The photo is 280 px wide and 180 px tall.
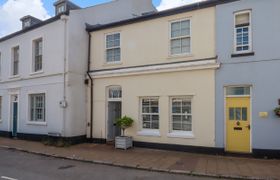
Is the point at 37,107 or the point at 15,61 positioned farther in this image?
the point at 15,61

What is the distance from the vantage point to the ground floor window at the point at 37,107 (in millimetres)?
15760

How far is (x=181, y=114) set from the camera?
482 inches

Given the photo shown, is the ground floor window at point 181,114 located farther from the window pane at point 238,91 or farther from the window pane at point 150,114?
the window pane at point 238,91

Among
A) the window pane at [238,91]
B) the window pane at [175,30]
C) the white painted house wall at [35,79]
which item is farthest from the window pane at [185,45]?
the white painted house wall at [35,79]

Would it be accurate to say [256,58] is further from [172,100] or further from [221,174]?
[221,174]

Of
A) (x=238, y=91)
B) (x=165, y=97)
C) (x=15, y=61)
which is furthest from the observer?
(x=15, y=61)

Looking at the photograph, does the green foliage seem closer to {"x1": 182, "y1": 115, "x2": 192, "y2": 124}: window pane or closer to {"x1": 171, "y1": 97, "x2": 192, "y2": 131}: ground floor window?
{"x1": 171, "y1": 97, "x2": 192, "y2": 131}: ground floor window

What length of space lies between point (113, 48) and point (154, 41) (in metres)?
2.71

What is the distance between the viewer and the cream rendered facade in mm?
11539

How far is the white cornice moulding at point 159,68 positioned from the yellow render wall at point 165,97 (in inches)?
8.0

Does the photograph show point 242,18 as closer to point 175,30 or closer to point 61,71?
point 175,30

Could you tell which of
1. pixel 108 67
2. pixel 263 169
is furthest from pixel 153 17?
pixel 263 169

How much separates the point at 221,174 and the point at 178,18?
24.6ft

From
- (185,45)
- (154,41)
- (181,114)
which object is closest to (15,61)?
(154,41)
